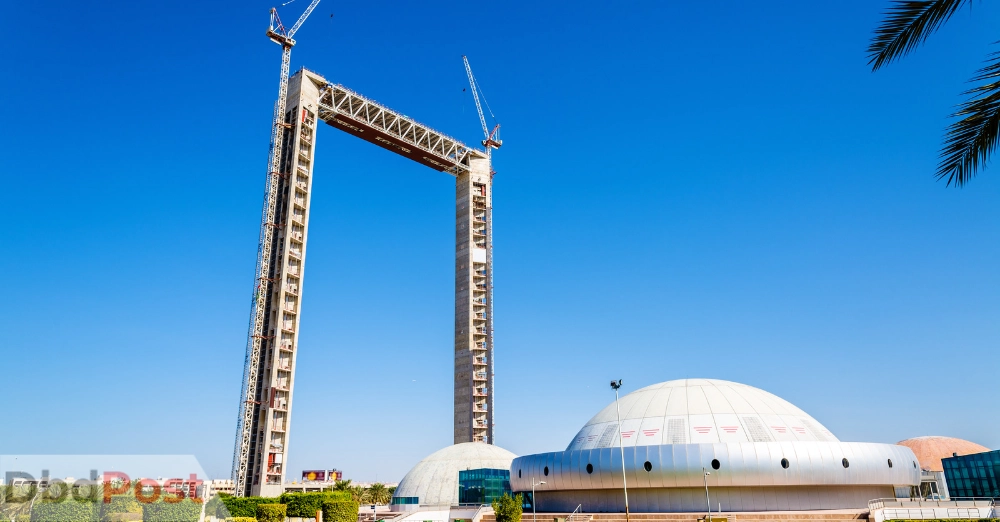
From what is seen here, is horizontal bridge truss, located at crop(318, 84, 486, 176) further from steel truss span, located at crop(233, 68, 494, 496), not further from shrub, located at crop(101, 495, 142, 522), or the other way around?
shrub, located at crop(101, 495, 142, 522)

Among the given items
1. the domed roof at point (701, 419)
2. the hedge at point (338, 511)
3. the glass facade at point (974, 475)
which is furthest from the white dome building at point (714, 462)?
the glass facade at point (974, 475)

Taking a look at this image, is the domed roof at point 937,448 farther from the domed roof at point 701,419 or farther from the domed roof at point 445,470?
the domed roof at point 445,470

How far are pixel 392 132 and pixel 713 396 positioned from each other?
206 ft

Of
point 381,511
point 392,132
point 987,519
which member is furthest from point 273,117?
point 987,519

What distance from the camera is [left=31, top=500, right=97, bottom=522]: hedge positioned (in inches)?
1272

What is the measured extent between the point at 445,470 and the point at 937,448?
104852mm

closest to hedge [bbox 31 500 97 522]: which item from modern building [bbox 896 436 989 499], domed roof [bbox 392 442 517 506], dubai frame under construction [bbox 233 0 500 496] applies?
dubai frame under construction [bbox 233 0 500 496]

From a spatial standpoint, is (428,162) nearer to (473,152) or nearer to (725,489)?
(473,152)

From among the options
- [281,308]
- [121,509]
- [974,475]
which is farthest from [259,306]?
[974,475]

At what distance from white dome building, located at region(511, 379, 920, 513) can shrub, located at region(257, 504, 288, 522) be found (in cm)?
2243

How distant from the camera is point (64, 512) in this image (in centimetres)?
3241

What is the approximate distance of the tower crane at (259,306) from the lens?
8356 centimetres

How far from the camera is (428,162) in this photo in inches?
4601

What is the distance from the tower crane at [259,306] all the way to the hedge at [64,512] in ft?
173
